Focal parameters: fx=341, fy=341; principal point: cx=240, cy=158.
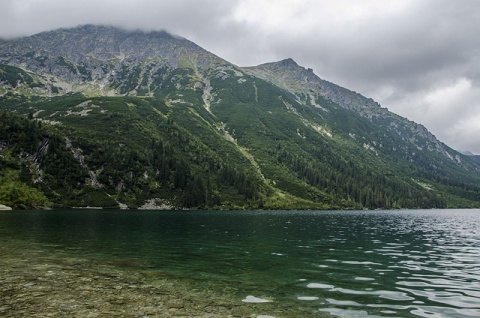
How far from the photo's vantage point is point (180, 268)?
28.1 m

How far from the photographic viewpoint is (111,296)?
59.6 feet

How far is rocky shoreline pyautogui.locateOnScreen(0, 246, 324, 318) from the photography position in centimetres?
1544

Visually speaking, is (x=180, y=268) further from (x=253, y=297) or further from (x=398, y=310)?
(x=398, y=310)

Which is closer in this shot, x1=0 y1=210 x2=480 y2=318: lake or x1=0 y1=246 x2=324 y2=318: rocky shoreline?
x1=0 y1=246 x2=324 y2=318: rocky shoreline

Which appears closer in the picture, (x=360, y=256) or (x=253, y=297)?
(x=253, y=297)

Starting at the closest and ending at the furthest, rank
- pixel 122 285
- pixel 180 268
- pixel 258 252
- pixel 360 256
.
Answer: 1. pixel 122 285
2. pixel 180 268
3. pixel 360 256
4. pixel 258 252

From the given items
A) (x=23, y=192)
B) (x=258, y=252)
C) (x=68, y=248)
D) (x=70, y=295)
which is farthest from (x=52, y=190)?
(x=70, y=295)

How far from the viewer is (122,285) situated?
21.0 m

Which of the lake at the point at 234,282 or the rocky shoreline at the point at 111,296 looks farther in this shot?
the lake at the point at 234,282

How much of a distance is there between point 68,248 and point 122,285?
71.3ft

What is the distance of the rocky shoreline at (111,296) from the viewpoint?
1544cm

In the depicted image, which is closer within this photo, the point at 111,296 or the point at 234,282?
the point at 111,296

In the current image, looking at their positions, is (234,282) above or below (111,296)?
below

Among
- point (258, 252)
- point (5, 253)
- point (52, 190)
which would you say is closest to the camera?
point (5, 253)
